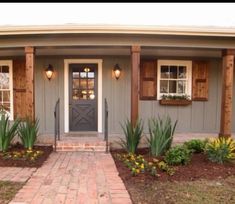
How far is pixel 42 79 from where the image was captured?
7.29m

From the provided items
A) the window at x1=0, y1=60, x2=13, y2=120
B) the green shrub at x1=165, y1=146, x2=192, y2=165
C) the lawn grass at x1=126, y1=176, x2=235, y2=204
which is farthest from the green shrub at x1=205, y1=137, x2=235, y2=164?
the window at x1=0, y1=60, x2=13, y2=120

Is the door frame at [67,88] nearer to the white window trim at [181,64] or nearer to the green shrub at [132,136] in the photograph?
the white window trim at [181,64]

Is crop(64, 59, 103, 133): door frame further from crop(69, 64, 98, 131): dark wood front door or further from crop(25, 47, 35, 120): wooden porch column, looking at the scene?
crop(25, 47, 35, 120): wooden porch column

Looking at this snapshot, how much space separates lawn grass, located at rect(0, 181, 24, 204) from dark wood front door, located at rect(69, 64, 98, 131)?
3.75 metres

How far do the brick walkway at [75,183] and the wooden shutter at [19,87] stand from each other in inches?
113

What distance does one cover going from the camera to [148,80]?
287 inches

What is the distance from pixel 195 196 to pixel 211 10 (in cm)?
1499

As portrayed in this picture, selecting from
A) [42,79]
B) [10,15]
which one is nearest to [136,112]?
[42,79]

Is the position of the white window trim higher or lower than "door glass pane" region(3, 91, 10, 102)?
higher

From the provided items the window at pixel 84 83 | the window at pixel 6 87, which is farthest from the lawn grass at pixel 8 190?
the window at pixel 6 87

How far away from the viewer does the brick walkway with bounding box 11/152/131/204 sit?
3078 millimetres

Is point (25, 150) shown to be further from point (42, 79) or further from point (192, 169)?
point (192, 169)

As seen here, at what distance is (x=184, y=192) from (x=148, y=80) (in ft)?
14.2

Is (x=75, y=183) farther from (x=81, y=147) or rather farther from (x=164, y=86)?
(x=164, y=86)
